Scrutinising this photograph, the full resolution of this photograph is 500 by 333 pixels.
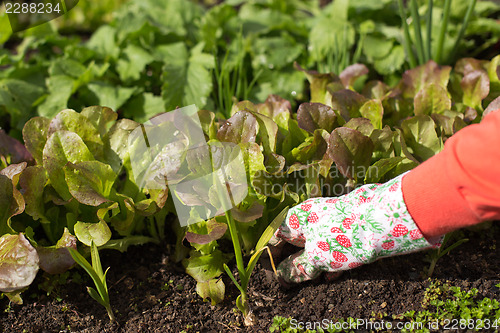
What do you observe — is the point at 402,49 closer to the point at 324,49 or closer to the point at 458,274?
the point at 324,49

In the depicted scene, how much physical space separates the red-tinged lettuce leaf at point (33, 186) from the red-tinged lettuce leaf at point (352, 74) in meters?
1.18

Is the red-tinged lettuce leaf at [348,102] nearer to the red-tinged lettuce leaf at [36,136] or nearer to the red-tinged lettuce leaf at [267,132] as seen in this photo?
the red-tinged lettuce leaf at [267,132]

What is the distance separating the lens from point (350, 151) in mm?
1400

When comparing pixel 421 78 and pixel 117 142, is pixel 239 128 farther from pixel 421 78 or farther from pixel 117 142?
pixel 421 78

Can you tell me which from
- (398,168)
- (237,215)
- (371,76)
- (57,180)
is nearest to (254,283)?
(237,215)

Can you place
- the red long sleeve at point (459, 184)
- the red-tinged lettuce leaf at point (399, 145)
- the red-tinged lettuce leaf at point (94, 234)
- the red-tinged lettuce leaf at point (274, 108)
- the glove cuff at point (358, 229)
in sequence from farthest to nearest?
1. the red-tinged lettuce leaf at point (274, 108)
2. the red-tinged lettuce leaf at point (399, 145)
3. the red-tinged lettuce leaf at point (94, 234)
4. the glove cuff at point (358, 229)
5. the red long sleeve at point (459, 184)

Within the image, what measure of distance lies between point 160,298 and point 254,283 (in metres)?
0.29

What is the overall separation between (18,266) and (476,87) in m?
1.65

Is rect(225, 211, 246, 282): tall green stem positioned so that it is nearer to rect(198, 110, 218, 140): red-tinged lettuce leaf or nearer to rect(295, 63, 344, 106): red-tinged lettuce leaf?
rect(198, 110, 218, 140): red-tinged lettuce leaf

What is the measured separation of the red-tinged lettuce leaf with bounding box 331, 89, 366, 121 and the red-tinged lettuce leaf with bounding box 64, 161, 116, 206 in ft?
2.62

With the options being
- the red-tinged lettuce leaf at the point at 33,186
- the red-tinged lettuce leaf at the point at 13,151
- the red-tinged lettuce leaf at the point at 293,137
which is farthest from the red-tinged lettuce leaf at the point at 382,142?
the red-tinged lettuce leaf at the point at 13,151

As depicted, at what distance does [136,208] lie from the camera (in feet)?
4.58

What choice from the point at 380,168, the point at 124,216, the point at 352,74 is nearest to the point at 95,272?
the point at 124,216

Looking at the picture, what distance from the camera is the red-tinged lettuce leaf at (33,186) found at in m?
1.38
